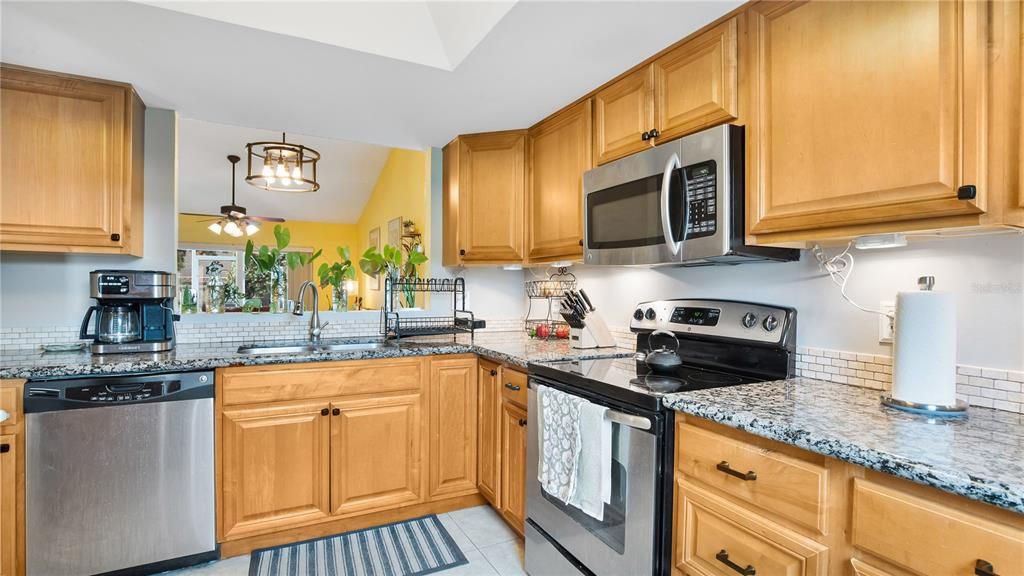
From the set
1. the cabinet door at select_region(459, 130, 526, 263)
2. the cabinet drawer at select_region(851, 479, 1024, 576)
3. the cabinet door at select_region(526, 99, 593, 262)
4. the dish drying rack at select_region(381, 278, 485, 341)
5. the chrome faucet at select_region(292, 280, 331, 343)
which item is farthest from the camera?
the dish drying rack at select_region(381, 278, 485, 341)

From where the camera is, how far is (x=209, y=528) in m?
2.03

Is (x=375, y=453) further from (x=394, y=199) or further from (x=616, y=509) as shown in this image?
(x=394, y=199)

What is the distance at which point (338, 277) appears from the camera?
298cm

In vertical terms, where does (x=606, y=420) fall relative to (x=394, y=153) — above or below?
below

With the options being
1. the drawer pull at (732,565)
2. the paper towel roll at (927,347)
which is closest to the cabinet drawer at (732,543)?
the drawer pull at (732,565)

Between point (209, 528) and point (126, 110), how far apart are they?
188 centimetres

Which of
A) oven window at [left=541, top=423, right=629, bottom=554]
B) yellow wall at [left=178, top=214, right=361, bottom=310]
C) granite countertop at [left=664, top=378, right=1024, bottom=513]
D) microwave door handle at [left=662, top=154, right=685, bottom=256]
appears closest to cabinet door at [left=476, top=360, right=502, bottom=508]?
oven window at [left=541, top=423, right=629, bottom=554]

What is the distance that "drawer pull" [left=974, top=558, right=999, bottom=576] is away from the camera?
79 centimetres

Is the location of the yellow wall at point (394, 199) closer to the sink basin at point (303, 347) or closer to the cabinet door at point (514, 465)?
the sink basin at point (303, 347)

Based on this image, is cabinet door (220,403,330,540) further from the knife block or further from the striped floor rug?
the knife block

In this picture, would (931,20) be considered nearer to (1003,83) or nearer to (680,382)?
(1003,83)

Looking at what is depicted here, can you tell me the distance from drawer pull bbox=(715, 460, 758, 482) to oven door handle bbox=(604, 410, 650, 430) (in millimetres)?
228

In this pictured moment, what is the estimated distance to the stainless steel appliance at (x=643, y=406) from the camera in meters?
1.40

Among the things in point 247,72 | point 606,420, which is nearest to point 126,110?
point 247,72
